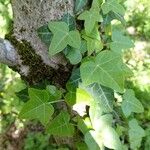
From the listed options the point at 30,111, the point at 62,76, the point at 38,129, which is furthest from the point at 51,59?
the point at 38,129

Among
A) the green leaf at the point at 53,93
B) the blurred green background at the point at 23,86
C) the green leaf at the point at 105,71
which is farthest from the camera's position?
the blurred green background at the point at 23,86

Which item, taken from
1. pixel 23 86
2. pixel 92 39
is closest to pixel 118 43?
pixel 92 39

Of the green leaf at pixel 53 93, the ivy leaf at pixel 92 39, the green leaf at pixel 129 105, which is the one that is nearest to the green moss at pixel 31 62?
the green leaf at pixel 53 93

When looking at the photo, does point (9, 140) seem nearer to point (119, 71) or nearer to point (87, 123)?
point (87, 123)

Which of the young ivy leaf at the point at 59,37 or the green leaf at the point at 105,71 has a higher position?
the young ivy leaf at the point at 59,37

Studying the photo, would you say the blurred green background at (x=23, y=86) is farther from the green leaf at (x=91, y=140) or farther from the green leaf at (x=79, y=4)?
the green leaf at (x=79, y=4)

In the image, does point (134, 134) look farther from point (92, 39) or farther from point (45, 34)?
point (45, 34)

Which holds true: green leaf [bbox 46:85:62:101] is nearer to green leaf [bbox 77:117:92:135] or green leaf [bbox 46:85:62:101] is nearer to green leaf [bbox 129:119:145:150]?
green leaf [bbox 77:117:92:135]
